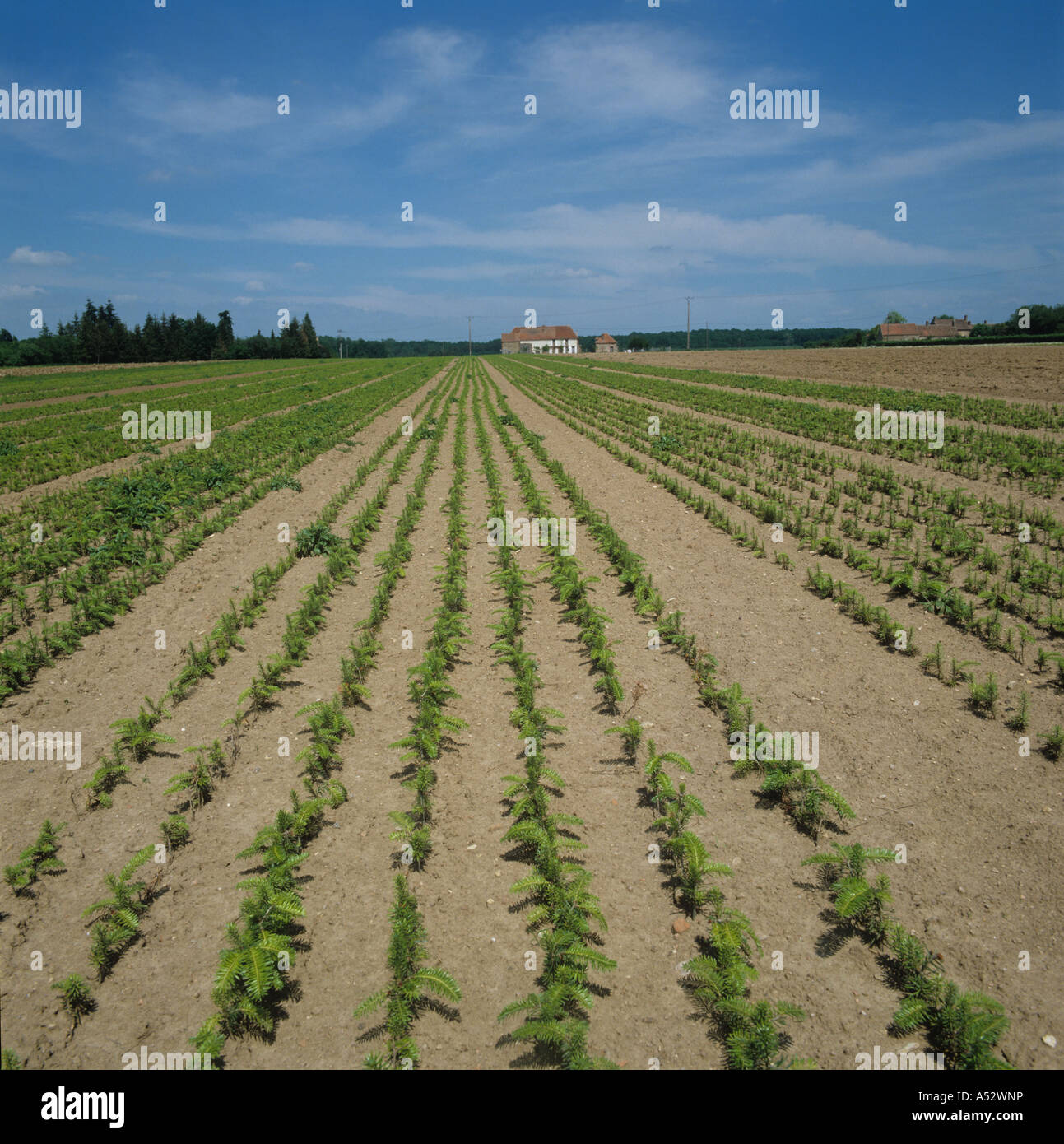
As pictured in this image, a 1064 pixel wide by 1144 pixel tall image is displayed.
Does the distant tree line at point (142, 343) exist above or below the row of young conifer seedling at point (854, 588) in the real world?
above

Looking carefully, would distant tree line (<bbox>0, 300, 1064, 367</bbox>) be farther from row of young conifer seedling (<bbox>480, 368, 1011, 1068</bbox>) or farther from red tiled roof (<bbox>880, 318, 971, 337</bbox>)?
row of young conifer seedling (<bbox>480, 368, 1011, 1068</bbox>)

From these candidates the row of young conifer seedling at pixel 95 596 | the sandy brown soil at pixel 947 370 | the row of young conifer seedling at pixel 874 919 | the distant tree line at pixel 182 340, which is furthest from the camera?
the distant tree line at pixel 182 340

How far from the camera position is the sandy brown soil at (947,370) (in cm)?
2789

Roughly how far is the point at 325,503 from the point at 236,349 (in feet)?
391

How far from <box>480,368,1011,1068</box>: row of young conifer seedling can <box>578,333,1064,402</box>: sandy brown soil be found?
27.2 m

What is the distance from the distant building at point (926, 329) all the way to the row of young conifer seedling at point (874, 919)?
10615 centimetres

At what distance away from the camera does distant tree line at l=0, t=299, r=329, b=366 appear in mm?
89125

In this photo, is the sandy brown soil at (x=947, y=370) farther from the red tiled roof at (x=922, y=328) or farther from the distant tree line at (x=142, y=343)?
the distant tree line at (x=142, y=343)

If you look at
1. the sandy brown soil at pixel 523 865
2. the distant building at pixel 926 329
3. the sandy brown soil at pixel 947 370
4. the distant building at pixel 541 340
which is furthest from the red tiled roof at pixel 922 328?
the sandy brown soil at pixel 523 865

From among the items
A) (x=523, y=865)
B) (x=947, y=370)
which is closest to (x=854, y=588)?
(x=523, y=865)

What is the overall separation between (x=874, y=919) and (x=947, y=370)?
39715 mm

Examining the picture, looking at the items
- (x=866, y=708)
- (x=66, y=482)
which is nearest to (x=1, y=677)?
(x=866, y=708)

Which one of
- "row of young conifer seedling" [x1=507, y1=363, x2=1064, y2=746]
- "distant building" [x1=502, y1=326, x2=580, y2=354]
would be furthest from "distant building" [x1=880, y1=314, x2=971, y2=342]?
"row of young conifer seedling" [x1=507, y1=363, x2=1064, y2=746]
